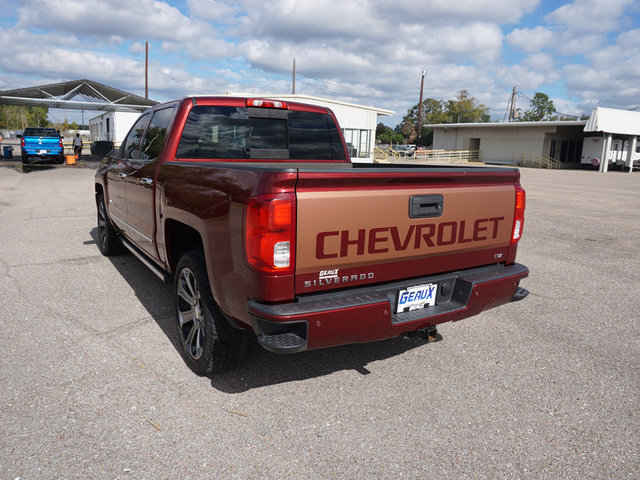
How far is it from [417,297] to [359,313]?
564 mm

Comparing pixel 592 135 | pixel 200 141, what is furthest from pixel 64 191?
pixel 592 135

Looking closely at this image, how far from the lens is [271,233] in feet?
8.28

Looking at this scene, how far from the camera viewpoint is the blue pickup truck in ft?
Answer: 77.2

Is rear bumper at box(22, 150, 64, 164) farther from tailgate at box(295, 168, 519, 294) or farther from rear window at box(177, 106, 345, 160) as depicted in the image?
tailgate at box(295, 168, 519, 294)

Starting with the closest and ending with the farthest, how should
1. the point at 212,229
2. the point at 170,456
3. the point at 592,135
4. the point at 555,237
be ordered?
the point at 170,456 → the point at 212,229 → the point at 555,237 → the point at 592,135

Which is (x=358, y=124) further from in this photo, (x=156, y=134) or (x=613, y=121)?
(x=156, y=134)

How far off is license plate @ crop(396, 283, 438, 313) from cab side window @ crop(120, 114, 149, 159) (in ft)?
10.1

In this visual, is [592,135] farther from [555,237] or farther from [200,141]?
[200,141]

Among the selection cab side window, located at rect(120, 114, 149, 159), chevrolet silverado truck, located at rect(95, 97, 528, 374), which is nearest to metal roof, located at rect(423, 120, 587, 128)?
cab side window, located at rect(120, 114, 149, 159)

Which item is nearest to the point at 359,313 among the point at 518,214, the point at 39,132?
the point at 518,214

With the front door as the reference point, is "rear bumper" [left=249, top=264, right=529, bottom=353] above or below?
below

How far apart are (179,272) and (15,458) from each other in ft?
4.93

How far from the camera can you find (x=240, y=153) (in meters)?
4.29

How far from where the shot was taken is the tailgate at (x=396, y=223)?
8.57 feet
